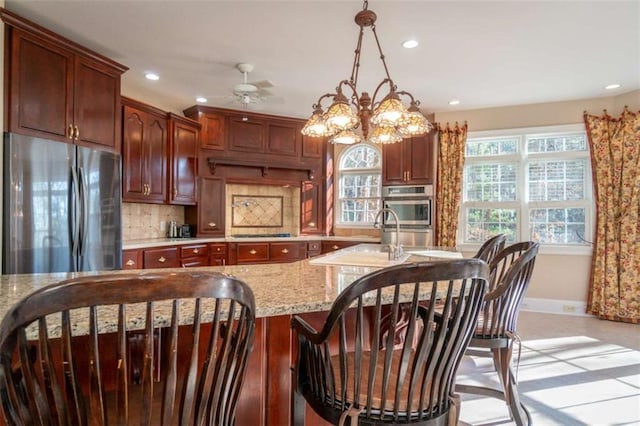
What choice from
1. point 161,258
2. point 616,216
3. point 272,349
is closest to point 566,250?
point 616,216

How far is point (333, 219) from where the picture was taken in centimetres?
557

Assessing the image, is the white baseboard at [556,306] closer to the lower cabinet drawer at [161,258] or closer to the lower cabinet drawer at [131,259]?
the lower cabinet drawer at [161,258]

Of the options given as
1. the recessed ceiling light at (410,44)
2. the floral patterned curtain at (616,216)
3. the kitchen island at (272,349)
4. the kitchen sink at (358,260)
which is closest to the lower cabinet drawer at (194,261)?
the kitchen sink at (358,260)

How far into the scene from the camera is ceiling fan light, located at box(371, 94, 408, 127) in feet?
6.30

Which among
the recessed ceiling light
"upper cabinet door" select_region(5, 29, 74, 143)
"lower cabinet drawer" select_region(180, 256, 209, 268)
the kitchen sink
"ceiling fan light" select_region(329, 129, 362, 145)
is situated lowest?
"lower cabinet drawer" select_region(180, 256, 209, 268)

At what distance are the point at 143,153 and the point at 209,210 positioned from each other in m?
1.14

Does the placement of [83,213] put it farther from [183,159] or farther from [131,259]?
[183,159]

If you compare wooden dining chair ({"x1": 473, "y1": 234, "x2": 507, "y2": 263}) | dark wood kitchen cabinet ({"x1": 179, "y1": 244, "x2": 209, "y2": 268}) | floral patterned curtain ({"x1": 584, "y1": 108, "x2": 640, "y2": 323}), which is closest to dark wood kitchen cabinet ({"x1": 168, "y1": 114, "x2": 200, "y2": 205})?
dark wood kitchen cabinet ({"x1": 179, "y1": 244, "x2": 209, "y2": 268})

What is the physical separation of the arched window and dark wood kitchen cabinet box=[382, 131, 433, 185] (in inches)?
18.0

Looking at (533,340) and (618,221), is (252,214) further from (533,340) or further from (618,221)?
(618,221)

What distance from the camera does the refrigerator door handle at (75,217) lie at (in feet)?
8.59

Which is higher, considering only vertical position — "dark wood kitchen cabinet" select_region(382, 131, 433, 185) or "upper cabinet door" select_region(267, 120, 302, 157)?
"upper cabinet door" select_region(267, 120, 302, 157)

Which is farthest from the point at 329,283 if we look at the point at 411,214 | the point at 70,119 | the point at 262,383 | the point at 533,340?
the point at 411,214

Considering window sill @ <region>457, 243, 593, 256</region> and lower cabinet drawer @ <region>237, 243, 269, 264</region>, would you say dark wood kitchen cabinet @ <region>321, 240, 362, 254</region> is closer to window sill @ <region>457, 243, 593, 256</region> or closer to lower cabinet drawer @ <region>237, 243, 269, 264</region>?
lower cabinet drawer @ <region>237, 243, 269, 264</region>
